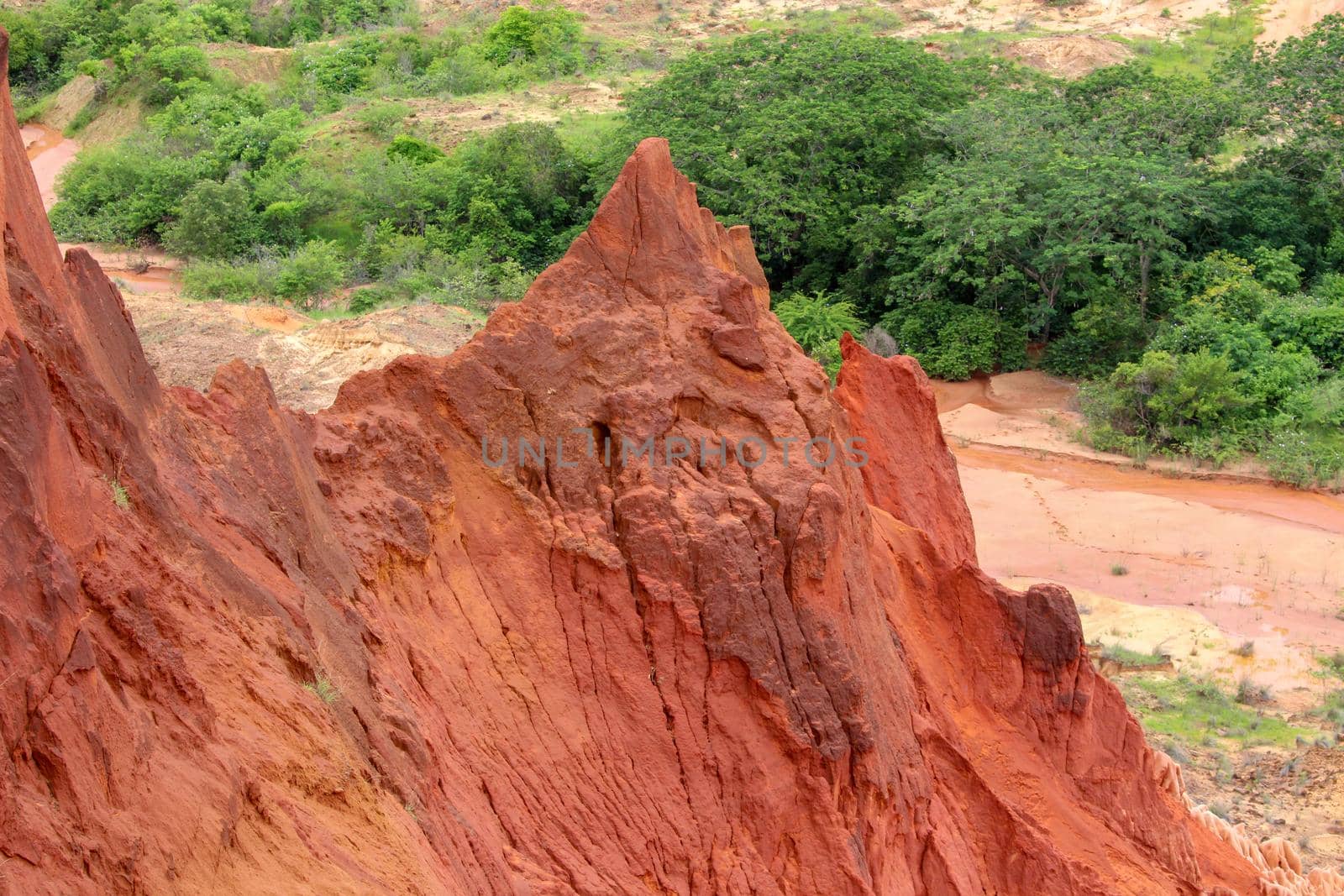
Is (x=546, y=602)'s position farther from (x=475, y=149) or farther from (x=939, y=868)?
(x=475, y=149)

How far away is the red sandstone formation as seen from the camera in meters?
4.31

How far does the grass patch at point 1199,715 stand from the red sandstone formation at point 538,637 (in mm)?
3860

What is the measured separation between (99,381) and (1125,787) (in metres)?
5.75

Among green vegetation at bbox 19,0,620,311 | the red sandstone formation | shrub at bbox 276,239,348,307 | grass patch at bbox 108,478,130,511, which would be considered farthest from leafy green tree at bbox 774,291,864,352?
grass patch at bbox 108,478,130,511

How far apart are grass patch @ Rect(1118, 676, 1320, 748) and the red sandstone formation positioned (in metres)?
3.86

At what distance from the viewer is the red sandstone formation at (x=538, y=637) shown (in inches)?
170

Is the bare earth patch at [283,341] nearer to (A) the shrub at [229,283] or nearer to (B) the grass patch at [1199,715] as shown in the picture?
(A) the shrub at [229,283]

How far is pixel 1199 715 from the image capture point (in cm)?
1311

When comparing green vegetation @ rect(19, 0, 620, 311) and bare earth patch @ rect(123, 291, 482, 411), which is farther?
Result: green vegetation @ rect(19, 0, 620, 311)

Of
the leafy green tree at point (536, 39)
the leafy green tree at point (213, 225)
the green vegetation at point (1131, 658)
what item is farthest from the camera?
the leafy green tree at point (536, 39)

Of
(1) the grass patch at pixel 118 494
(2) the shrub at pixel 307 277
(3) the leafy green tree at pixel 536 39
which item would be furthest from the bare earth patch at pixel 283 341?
(3) the leafy green tree at pixel 536 39

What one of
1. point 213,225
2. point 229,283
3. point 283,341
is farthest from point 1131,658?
point 213,225

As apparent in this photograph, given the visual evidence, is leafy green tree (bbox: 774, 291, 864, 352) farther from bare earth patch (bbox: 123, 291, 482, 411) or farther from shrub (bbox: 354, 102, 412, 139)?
shrub (bbox: 354, 102, 412, 139)

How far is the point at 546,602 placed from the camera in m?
6.65
